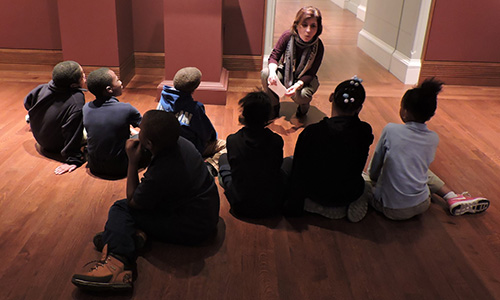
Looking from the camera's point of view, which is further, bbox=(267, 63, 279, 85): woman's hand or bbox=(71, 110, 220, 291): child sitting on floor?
bbox=(267, 63, 279, 85): woman's hand

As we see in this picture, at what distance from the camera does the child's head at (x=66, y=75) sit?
8.41 feet

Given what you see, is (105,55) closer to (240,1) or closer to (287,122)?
(240,1)

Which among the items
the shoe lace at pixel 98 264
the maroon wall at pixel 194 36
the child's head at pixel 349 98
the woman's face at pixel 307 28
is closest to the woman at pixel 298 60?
the woman's face at pixel 307 28

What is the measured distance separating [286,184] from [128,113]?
2.95 feet

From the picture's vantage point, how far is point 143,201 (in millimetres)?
1933

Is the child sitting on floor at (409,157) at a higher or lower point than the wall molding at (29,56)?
higher

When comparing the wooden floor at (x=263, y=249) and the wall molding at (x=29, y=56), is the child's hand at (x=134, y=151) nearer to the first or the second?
the wooden floor at (x=263, y=249)

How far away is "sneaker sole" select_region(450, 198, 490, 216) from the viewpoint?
94.6 inches

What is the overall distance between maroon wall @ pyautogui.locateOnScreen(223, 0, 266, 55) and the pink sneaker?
242 cm

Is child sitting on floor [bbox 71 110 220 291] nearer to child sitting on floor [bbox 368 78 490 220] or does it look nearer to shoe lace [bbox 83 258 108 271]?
shoe lace [bbox 83 258 108 271]

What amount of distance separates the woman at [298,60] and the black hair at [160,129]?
1.40 m

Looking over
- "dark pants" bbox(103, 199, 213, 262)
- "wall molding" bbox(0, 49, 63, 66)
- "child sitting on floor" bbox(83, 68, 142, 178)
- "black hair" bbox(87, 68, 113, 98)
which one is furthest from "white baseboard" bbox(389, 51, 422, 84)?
"wall molding" bbox(0, 49, 63, 66)

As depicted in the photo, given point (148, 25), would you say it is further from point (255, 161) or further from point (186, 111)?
point (255, 161)

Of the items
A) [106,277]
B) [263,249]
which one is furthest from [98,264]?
[263,249]
